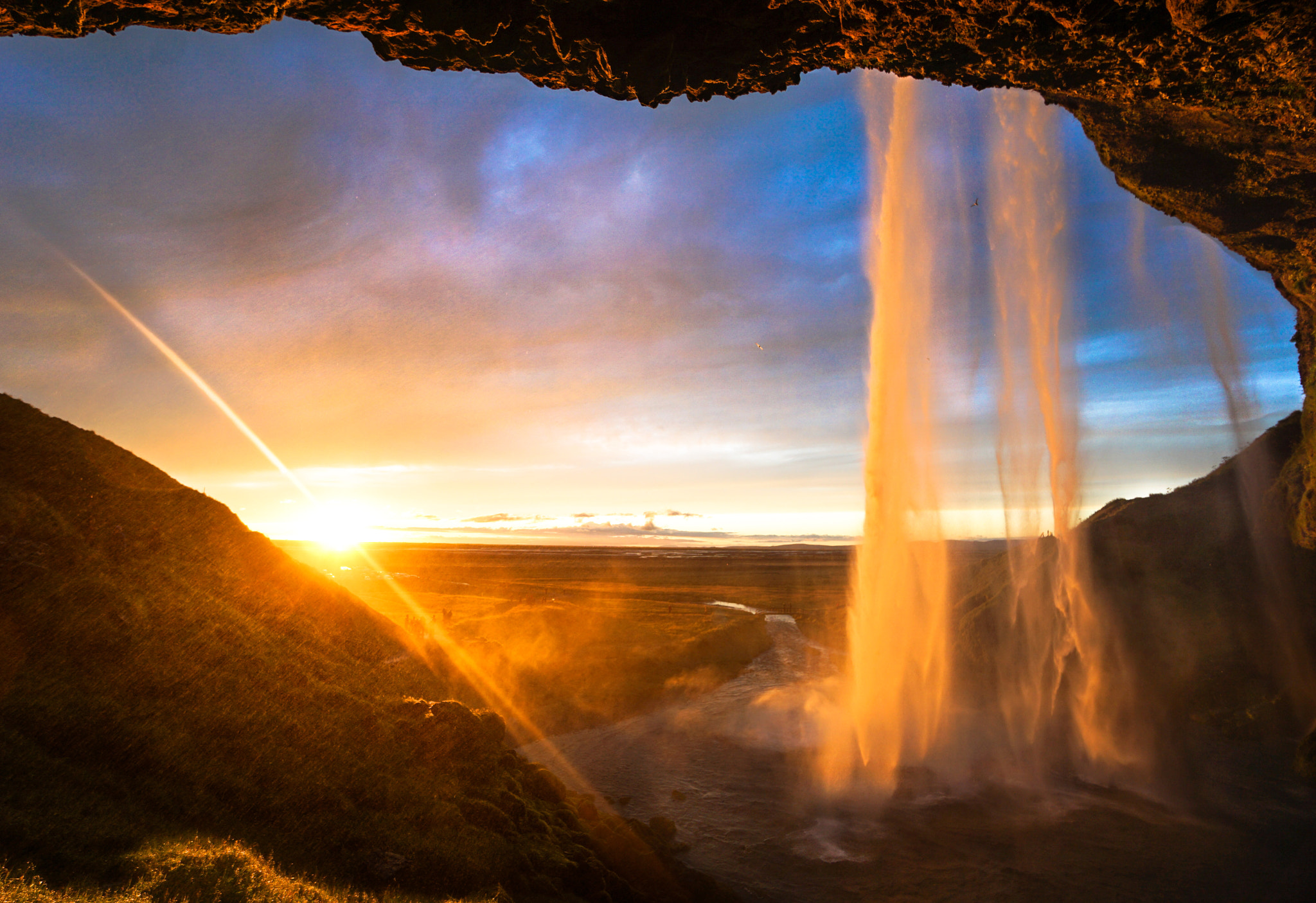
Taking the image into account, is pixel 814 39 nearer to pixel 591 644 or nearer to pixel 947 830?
pixel 947 830

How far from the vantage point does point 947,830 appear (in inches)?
589

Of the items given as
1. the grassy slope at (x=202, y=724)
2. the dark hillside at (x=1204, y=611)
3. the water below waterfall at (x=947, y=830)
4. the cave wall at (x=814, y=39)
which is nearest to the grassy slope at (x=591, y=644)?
the water below waterfall at (x=947, y=830)

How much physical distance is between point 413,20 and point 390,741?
12.8 m

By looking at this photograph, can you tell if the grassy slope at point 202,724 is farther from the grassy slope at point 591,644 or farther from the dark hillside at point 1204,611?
the dark hillside at point 1204,611

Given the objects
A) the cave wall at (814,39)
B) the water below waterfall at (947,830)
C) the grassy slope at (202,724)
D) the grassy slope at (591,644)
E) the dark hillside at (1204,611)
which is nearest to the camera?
the cave wall at (814,39)

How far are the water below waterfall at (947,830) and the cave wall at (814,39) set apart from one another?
16.0m

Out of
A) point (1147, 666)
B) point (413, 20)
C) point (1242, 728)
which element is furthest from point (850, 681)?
point (413, 20)

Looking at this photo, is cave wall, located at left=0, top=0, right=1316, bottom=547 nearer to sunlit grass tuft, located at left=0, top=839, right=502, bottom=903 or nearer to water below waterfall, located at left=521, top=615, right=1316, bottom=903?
sunlit grass tuft, located at left=0, top=839, right=502, bottom=903

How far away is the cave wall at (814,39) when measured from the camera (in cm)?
779

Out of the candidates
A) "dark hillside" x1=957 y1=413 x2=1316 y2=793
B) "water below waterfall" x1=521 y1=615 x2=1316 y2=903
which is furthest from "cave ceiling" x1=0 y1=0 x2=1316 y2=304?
"dark hillside" x1=957 y1=413 x2=1316 y2=793

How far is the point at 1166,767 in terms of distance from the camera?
18.6m

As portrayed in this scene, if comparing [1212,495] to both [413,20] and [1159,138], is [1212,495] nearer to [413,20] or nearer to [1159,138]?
[1159,138]

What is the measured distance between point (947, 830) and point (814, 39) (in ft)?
60.1

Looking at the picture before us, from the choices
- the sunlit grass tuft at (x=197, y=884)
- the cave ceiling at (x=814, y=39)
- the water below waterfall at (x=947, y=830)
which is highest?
the cave ceiling at (x=814, y=39)
